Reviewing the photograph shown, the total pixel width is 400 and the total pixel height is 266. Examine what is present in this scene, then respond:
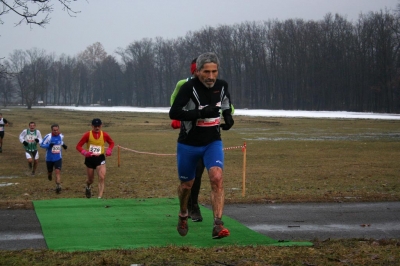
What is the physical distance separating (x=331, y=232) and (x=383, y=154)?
21.1 m

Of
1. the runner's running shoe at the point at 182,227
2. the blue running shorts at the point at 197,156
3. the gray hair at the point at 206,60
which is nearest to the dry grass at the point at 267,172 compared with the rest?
the runner's running shoe at the point at 182,227

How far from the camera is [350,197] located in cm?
1227

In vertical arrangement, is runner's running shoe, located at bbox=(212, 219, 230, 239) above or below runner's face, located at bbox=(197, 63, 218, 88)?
below

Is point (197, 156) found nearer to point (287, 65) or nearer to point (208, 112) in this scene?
point (208, 112)

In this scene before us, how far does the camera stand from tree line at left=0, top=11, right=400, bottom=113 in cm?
Result: 9769

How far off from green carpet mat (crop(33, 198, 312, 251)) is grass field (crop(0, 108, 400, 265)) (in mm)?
627

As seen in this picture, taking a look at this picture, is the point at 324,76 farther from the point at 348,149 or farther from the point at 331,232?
the point at 331,232

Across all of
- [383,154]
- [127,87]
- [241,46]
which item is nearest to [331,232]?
[383,154]

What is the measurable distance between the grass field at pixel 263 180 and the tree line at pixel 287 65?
52.8m

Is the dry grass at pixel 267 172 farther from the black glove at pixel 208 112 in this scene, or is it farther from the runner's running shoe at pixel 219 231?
the black glove at pixel 208 112

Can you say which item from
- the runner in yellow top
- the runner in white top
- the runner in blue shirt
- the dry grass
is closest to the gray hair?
the dry grass

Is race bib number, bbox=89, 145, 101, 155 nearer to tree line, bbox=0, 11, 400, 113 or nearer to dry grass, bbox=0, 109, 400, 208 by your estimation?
dry grass, bbox=0, 109, 400, 208

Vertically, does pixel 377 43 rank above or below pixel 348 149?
above

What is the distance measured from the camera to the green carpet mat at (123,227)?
301 inches
